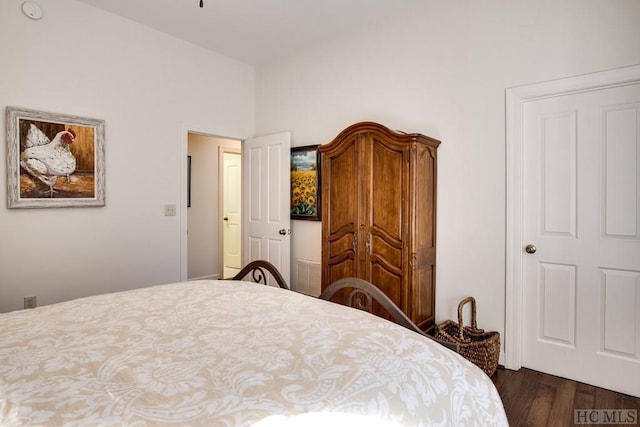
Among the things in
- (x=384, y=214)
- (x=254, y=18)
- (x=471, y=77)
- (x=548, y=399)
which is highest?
(x=254, y=18)

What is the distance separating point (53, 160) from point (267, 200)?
1959 mm

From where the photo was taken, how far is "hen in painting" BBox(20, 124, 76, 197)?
276cm

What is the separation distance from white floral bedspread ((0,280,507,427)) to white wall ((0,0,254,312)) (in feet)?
5.90

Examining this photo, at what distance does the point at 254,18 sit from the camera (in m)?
3.26

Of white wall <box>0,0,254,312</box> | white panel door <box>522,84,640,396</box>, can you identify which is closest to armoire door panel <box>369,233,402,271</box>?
white panel door <box>522,84,640,396</box>

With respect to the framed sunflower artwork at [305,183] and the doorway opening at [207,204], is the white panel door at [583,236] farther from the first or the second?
the doorway opening at [207,204]

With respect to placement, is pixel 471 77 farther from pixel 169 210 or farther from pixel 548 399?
pixel 169 210

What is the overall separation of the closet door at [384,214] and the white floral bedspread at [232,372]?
1.38 m

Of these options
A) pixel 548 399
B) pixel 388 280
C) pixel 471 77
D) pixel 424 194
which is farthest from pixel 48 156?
pixel 548 399

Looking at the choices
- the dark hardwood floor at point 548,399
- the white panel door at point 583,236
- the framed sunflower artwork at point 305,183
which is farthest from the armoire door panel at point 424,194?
the framed sunflower artwork at point 305,183

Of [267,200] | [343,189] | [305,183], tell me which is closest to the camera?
[343,189]

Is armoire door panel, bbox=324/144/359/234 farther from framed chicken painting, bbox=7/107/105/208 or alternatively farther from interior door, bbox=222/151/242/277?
interior door, bbox=222/151/242/277

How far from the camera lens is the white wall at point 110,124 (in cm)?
275

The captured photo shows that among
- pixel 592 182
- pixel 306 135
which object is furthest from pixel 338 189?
pixel 592 182
